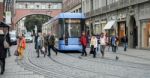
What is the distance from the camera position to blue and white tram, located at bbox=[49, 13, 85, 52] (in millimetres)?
34938

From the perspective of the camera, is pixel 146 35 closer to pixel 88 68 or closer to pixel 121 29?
pixel 121 29

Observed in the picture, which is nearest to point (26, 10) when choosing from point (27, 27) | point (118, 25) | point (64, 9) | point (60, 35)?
point (64, 9)

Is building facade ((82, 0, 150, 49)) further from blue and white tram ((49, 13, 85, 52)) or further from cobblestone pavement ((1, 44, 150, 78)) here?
cobblestone pavement ((1, 44, 150, 78))

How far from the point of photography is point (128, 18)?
47.6m

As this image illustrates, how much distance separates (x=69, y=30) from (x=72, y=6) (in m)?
60.6

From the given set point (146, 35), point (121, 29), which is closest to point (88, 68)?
point (146, 35)

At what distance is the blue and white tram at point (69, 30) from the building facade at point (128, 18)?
349 inches

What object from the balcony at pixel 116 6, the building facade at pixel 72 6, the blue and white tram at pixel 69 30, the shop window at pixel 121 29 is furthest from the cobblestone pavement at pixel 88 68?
the building facade at pixel 72 6

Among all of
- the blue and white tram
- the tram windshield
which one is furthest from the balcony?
the tram windshield

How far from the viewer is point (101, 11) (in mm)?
61438

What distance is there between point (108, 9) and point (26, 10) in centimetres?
5737

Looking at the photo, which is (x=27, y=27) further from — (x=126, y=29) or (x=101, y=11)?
(x=126, y=29)

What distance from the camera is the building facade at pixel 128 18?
140 ft

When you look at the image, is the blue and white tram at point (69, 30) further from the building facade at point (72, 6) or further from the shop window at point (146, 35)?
the building facade at point (72, 6)
